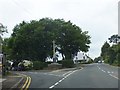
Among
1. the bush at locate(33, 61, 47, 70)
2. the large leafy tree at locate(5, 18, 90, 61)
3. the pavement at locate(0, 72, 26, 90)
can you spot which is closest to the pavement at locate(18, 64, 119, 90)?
the pavement at locate(0, 72, 26, 90)

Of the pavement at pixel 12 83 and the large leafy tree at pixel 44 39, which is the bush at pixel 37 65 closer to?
the large leafy tree at pixel 44 39

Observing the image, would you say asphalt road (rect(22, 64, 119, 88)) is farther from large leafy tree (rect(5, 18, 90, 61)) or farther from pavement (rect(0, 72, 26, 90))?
large leafy tree (rect(5, 18, 90, 61))

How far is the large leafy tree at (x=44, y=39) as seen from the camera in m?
78.3

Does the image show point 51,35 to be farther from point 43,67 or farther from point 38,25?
point 43,67

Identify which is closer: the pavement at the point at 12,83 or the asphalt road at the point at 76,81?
the pavement at the point at 12,83

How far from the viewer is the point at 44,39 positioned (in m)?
77.8

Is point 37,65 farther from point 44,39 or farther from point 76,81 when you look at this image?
point 76,81

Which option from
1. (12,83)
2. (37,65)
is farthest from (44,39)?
(12,83)

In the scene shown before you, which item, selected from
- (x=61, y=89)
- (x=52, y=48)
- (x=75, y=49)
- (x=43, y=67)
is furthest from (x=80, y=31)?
(x=61, y=89)

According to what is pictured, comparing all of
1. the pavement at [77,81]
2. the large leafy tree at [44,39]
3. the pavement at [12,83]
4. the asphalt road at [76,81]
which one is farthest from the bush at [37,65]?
the pavement at [12,83]

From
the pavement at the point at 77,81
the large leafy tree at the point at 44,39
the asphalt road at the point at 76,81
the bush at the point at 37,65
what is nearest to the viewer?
the pavement at the point at 77,81

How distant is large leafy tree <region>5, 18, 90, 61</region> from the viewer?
7830 cm

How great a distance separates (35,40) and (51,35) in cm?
366

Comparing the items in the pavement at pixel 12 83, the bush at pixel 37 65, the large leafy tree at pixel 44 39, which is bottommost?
the pavement at pixel 12 83
